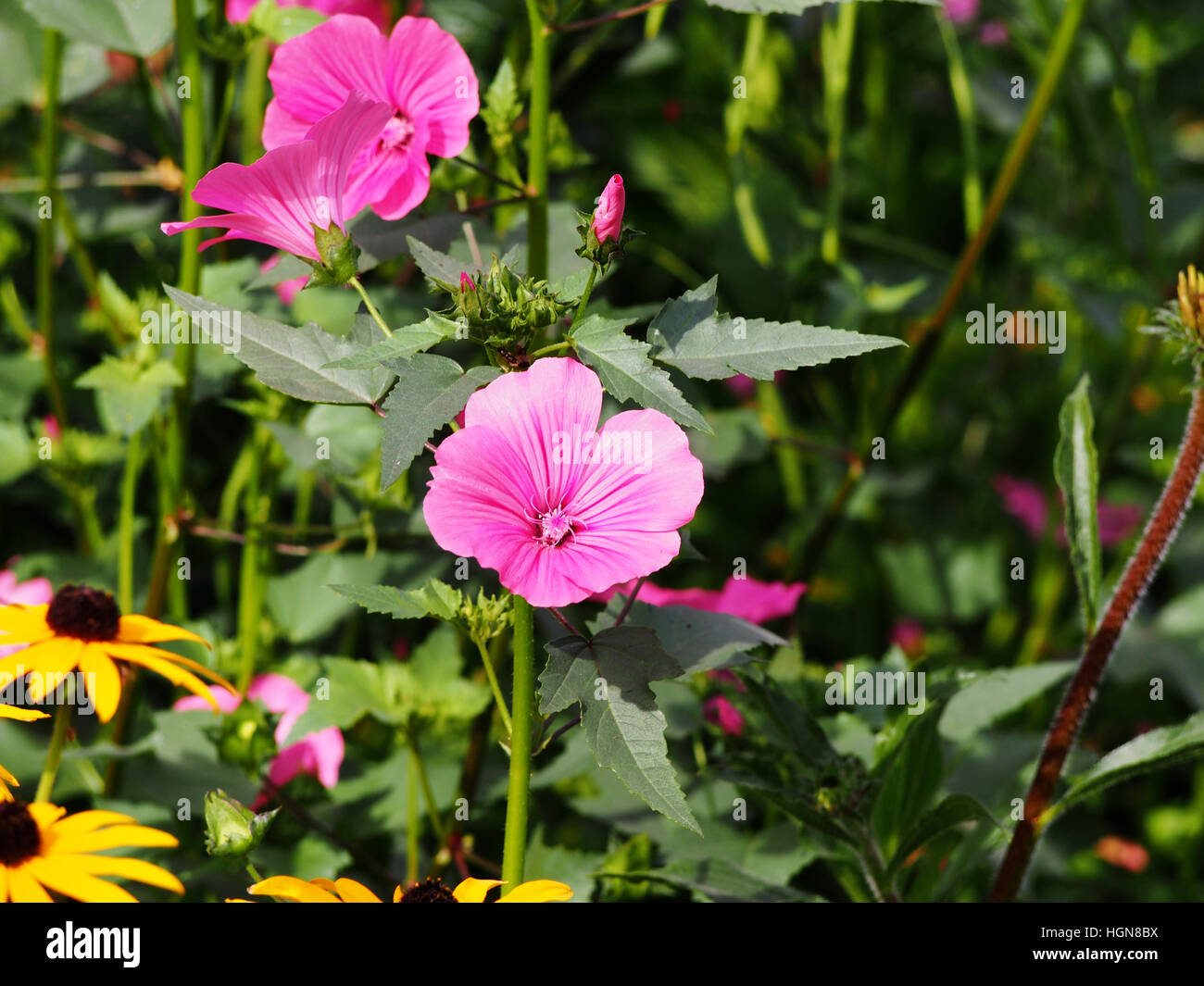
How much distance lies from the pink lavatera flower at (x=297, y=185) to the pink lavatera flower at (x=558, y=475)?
4.6 inches

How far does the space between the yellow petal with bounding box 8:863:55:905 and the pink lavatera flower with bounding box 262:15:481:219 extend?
0.94 feet

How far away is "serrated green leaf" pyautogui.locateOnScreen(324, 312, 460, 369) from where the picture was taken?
403mm

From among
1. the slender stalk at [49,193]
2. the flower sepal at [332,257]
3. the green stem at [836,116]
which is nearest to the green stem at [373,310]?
the flower sepal at [332,257]

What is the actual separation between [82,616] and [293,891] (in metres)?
0.16

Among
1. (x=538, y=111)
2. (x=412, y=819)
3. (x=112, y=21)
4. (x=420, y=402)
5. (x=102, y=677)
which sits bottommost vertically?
(x=412, y=819)

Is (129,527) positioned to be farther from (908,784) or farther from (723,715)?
(908,784)

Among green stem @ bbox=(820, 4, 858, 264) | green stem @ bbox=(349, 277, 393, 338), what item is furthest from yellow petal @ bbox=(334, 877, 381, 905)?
green stem @ bbox=(820, 4, 858, 264)

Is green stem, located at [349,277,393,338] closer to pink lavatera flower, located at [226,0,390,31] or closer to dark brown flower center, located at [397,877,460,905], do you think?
dark brown flower center, located at [397,877,460,905]

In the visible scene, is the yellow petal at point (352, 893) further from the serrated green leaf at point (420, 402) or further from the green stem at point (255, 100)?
the green stem at point (255, 100)

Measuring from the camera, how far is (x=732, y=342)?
430 mm

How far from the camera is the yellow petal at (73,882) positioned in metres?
0.40

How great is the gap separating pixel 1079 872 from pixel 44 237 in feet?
3.27

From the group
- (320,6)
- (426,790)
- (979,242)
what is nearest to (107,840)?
(426,790)
